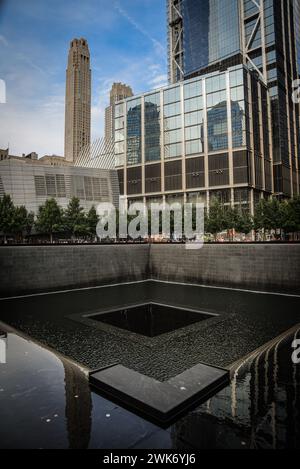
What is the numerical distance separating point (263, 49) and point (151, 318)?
395ft

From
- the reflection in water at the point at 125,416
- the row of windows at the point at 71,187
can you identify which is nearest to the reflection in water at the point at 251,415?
the reflection in water at the point at 125,416

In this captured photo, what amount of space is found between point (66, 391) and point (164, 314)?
838 centimetres

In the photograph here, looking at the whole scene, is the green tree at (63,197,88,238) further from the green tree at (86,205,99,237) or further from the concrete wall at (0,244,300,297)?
the concrete wall at (0,244,300,297)

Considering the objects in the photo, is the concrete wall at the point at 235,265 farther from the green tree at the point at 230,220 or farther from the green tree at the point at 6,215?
the green tree at the point at 6,215

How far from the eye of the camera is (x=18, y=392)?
498cm

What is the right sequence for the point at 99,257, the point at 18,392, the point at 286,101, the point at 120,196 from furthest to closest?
the point at 286,101 → the point at 120,196 → the point at 99,257 → the point at 18,392

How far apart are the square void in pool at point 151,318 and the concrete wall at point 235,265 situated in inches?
330

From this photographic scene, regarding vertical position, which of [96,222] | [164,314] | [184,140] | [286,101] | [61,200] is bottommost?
[164,314]

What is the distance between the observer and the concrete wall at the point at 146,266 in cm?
1845

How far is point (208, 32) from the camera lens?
110 metres

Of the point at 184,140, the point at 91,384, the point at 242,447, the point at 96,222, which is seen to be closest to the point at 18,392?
the point at 91,384

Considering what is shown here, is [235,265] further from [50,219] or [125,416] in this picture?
[50,219]
